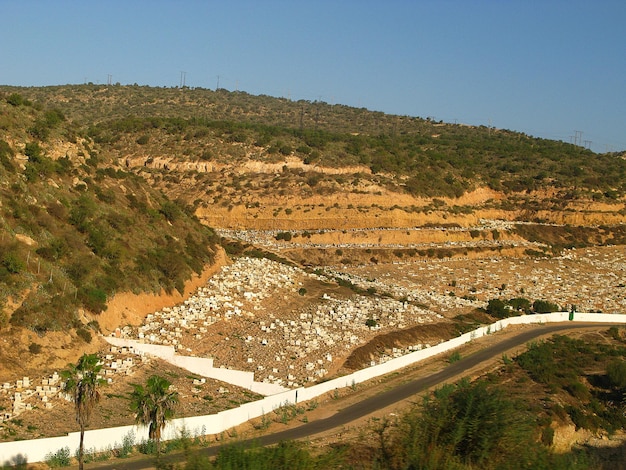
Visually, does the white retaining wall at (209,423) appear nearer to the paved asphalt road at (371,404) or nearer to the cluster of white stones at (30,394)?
the paved asphalt road at (371,404)

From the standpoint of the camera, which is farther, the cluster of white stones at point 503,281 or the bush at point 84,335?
the cluster of white stones at point 503,281

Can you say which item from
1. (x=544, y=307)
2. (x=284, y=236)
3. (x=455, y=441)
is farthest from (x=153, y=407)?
(x=284, y=236)

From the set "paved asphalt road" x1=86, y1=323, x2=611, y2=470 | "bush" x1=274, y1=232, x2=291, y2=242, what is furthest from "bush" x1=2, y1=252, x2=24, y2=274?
"bush" x1=274, y1=232, x2=291, y2=242

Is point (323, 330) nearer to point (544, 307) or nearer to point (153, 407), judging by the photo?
point (153, 407)

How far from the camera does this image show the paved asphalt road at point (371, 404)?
21.8 m

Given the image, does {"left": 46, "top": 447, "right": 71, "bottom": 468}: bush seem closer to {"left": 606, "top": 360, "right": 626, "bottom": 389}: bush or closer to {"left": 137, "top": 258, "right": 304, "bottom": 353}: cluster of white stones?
{"left": 137, "top": 258, "right": 304, "bottom": 353}: cluster of white stones

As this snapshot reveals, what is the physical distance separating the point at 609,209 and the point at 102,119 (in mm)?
68059

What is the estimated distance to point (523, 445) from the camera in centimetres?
1585

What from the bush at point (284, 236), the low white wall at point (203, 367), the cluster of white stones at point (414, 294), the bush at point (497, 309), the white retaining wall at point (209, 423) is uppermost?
the bush at point (284, 236)

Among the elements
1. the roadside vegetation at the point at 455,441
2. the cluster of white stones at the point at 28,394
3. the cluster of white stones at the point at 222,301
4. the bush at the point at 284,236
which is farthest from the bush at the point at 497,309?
the cluster of white stones at the point at 28,394

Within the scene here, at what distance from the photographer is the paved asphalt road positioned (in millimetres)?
21750

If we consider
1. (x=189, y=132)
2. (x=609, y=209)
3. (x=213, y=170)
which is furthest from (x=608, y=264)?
(x=189, y=132)

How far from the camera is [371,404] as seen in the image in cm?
3012

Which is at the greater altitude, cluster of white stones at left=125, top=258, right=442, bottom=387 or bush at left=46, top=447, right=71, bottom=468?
cluster of white stones at left=125, top=258, right=442, bottom=387
